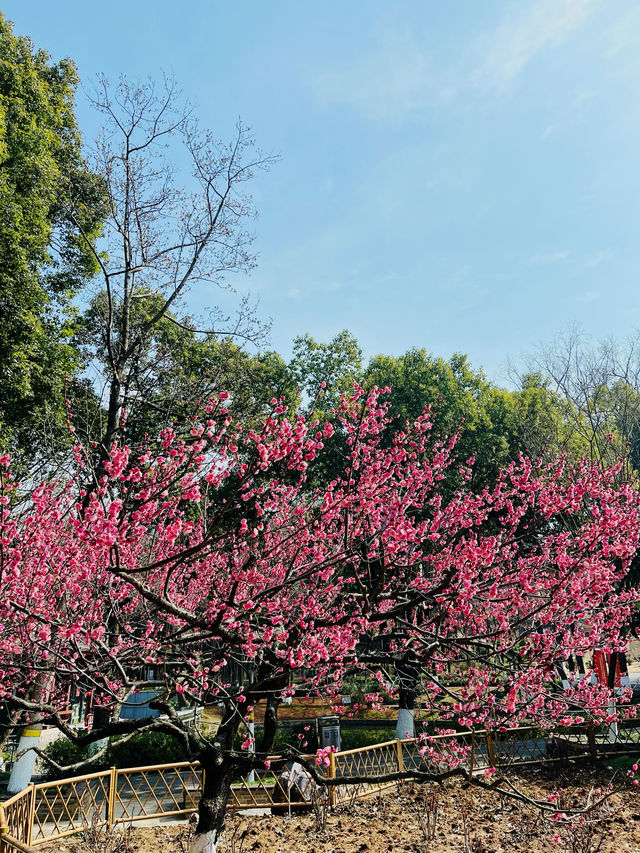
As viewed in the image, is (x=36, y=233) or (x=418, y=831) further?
(x=36, y=233)

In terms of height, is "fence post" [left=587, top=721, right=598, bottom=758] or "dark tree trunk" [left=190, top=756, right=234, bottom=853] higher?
"dark tree trunk" [left=190, top=756, right=234, bottom=853]

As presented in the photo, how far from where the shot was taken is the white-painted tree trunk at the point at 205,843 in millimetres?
5691

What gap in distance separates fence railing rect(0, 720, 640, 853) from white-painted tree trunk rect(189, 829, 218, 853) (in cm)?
139

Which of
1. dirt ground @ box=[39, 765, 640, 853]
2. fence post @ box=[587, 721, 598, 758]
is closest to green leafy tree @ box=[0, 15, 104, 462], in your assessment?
dirt ground @ box=[39, 765, 640, 853]

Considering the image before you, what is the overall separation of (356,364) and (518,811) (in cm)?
1628

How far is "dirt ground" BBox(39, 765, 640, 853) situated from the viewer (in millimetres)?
6934

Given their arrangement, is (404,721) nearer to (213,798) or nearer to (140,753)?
(140,753)

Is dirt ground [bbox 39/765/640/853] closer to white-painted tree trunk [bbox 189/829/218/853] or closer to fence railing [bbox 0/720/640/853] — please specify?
fence railing [bbox 0/720/640/853]

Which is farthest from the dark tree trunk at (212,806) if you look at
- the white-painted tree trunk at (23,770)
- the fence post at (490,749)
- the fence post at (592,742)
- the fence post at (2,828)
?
the fence post at (592,742)

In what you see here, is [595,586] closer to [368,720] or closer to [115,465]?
[115,465]

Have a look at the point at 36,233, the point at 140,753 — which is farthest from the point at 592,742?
the point at 36,233

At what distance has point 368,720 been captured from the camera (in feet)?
60.9

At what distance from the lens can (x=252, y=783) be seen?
1152cm

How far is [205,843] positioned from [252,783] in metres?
6.59
